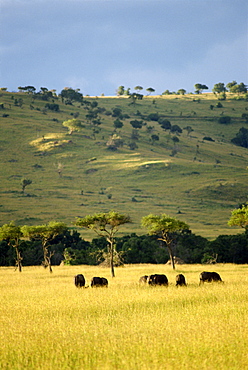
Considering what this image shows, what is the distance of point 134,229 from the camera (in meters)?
103

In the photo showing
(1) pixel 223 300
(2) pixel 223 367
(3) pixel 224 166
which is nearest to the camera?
(2) pixel 223 367

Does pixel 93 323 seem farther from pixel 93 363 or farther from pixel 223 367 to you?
pixel 223 367

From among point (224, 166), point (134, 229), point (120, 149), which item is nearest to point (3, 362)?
point (134, 229)

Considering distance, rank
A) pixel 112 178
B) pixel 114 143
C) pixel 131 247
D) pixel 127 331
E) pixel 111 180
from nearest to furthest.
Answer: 1. pixel 127 331
2. pixel 131 247
3. pixel 111 180
4. pixel 112 178
5. pixel 114 143

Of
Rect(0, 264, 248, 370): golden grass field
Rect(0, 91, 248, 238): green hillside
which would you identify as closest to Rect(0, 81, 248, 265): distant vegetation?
Rect(0, 91, 248, 238): green hillside

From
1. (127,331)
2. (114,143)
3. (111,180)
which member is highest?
(114,143)

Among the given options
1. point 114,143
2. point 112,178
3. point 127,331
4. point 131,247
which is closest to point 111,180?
point 112,178

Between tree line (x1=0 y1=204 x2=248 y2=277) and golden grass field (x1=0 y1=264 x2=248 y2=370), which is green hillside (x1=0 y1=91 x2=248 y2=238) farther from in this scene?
golden grass field (x1=0 y1=264 x2=248 y2=370)

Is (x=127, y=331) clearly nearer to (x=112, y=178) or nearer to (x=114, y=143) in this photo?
(x=112, y=178)

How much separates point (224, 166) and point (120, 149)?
42.7m

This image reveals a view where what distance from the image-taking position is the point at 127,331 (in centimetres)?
1594

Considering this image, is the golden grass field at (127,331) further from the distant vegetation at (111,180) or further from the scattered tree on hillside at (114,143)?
the scattered tree on hillside at (114,143)

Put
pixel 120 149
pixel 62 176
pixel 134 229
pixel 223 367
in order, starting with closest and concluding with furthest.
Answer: pixel 223 367, pixel 134 229, pixel 62 176, pixel 120 149

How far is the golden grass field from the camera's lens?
12.4 m
